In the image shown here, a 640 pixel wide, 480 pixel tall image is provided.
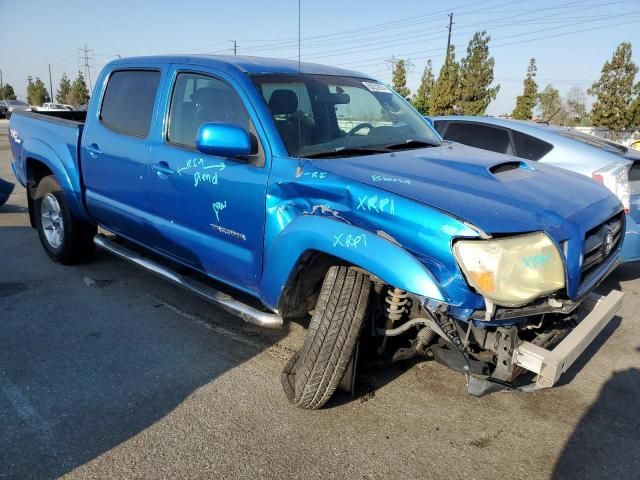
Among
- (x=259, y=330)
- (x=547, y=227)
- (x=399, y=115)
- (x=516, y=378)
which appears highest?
(x=399, y=115)

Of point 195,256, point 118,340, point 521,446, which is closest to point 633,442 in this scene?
point 521,446

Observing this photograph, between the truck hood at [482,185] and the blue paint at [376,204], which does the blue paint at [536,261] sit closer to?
the truck hood at [482,185]

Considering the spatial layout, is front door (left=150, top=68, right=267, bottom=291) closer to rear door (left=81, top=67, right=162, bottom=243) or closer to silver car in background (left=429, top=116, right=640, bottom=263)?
rear door (left=81, top=67, right=162, bottom=243)

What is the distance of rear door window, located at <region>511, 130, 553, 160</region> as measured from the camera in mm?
5387

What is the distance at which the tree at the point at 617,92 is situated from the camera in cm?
2855

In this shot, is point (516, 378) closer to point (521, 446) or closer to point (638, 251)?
point (521, 446)

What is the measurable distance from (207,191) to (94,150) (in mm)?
1590

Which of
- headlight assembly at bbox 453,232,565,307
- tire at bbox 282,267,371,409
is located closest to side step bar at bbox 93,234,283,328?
tire at bbox 282,267,371,409

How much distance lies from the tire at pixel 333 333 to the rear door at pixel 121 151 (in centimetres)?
181

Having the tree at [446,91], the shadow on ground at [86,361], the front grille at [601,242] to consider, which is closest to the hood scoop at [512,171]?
the front grille at [601,242]

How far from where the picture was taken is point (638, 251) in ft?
15.3

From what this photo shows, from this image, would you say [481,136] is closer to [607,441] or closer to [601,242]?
[601,242]

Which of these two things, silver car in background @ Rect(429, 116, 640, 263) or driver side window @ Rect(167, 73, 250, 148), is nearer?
driver side window @ Rect(167, 73, 250, 148)

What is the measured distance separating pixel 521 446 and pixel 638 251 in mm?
2846
